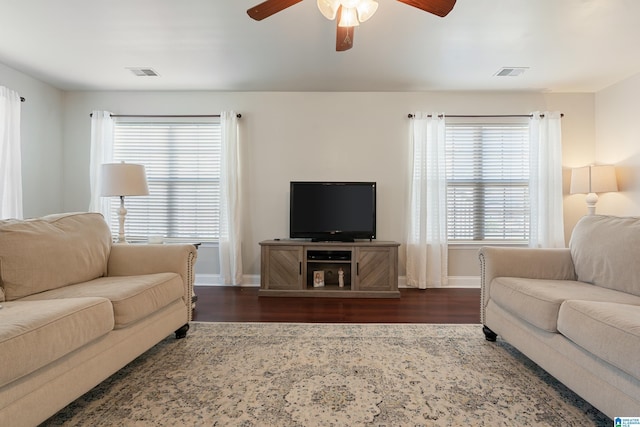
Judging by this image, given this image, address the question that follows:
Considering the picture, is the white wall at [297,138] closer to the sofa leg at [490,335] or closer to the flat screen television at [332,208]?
the flat screen television at [332,208]

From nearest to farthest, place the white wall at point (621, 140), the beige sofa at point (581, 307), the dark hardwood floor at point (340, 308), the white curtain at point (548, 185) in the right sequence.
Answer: the beige sofa at point (581, 307)
the dark hardwood floor at point (340, 308)
the white wall at point (621, 140)
the white curtain at point (548, 185)

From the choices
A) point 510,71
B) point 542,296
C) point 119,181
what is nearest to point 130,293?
point 119,181

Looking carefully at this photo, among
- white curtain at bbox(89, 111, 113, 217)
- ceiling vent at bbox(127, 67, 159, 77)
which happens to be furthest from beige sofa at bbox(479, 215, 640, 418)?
white curtain at bbox(89, 111, 113, 217)

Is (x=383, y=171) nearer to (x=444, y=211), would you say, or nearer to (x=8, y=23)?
(x=444, y=211)

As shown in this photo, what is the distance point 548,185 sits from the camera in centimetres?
414

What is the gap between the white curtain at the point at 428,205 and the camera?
420 centimetres

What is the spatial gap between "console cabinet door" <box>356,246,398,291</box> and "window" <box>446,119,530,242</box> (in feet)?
3.41

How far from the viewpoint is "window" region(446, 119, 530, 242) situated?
4320 mm

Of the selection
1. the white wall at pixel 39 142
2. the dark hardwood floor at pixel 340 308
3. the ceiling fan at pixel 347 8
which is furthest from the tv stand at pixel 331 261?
the white wall at pixel 39 142

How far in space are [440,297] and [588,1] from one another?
2856 mm

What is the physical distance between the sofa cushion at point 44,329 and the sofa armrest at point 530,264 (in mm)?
2384

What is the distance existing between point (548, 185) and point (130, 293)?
453 cm

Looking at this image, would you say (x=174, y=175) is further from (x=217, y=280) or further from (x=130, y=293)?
(x=130, y=293)

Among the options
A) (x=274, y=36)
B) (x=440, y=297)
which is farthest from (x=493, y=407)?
(x=274, y=36)
